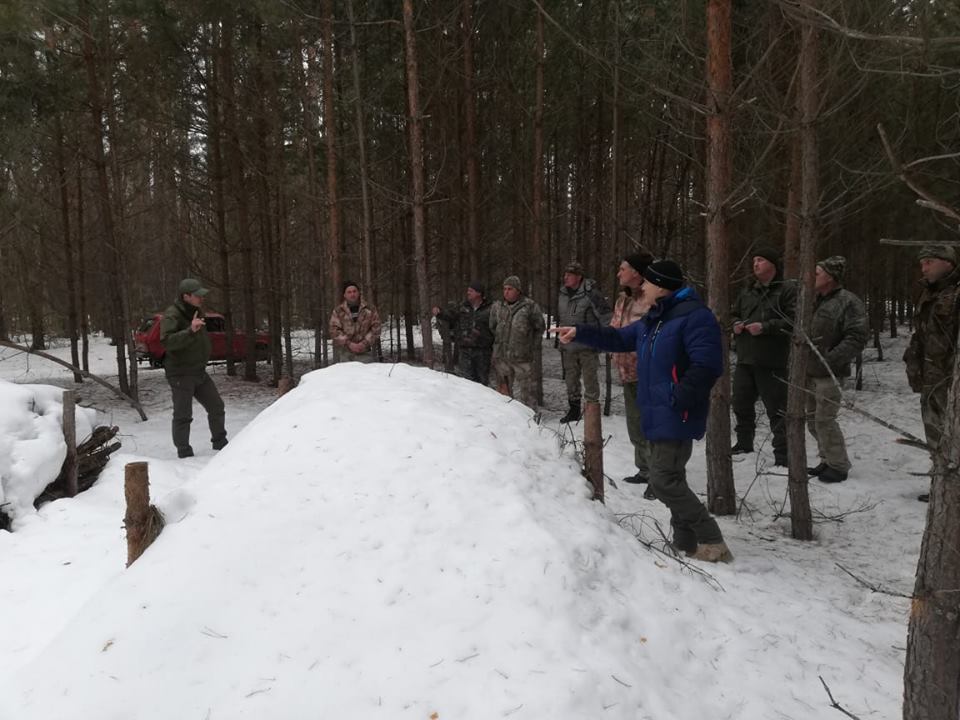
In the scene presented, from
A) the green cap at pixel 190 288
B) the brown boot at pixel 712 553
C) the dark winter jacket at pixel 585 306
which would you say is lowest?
the brown boot at pixel 712 553

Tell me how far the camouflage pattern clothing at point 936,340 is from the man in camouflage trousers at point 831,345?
62 centimetres

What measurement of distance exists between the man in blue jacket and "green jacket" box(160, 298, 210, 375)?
18.1ft

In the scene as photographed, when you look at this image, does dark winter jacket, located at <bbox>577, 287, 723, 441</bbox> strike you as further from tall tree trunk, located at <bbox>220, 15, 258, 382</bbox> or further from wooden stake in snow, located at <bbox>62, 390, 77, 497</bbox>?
tall tree trunk, located at <bbox>220, 15, 258, 382</bbox>

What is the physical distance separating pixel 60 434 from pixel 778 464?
762cm

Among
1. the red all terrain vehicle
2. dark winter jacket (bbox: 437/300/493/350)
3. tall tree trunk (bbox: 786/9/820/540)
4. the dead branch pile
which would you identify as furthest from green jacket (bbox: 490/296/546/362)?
the red all terrain vehicle

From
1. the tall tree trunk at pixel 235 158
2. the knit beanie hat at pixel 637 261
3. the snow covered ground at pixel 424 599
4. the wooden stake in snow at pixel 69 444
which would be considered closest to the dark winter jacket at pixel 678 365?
the snow covered ground at pixel 424 599

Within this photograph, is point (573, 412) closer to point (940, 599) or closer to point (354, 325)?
point (354, 325)

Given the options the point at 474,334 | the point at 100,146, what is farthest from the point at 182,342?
the point at 100,146

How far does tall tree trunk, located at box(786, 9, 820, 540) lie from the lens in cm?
459

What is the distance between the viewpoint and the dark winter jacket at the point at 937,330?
4801mm

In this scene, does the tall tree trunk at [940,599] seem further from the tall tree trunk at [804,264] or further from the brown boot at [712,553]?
the tall tree trunk at [804,264]

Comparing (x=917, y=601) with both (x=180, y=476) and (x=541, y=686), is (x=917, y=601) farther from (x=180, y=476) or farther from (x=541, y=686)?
(x=180, y=476)

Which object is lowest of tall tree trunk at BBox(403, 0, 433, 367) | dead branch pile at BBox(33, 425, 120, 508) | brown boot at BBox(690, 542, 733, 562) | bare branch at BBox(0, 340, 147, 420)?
brown boot at BBox(690, 542, 733, 562)

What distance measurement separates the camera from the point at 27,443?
602 centimetres
